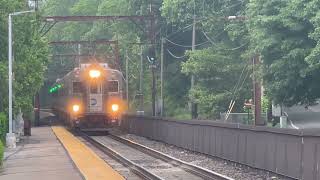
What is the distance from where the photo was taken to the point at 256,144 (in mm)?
19000

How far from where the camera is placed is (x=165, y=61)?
62656 mm

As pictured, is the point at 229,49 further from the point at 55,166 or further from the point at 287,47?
the point at 55,166

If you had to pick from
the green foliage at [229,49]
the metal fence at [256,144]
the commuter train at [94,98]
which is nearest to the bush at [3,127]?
the green foliage at [229,49]

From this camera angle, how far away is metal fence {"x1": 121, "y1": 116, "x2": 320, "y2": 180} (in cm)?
1512

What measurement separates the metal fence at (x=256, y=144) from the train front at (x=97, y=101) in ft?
26.7

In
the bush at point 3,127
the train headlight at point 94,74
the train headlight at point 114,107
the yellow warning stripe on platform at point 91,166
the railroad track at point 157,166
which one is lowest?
the railroad track at point 157,166

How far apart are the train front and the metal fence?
8.14 meters

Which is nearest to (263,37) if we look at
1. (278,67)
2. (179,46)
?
(278,67)

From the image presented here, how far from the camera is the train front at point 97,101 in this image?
128 feet

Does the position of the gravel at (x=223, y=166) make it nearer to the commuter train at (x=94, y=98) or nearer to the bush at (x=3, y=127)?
the bush at (x=3, y=127)

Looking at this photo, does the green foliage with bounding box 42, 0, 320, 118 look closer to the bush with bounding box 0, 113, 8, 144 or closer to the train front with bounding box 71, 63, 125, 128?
the bush with bounding box 0, 113, 8, 144

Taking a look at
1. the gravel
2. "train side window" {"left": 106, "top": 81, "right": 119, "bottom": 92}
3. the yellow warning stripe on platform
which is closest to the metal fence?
the gravel

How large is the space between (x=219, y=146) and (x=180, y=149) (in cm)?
578

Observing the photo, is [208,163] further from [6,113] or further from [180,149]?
[6,113]
